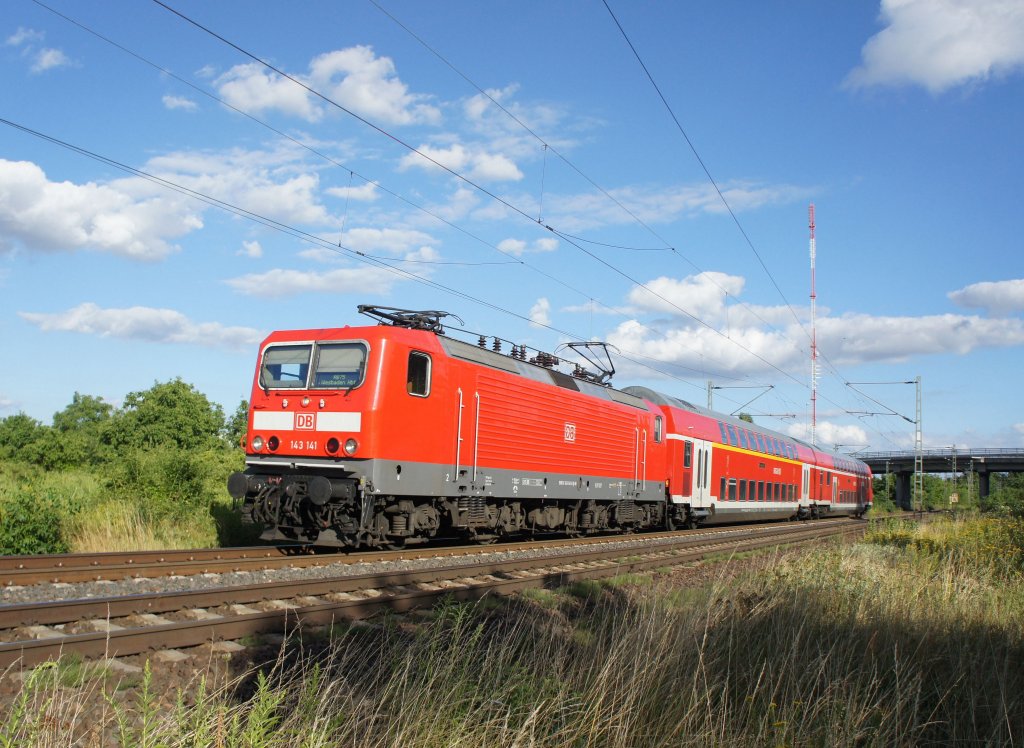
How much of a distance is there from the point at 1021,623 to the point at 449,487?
28.7 ft

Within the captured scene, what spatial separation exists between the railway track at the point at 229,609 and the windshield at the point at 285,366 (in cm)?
327

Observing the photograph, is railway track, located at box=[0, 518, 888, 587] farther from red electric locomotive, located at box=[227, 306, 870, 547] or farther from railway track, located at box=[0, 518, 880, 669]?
railway track, located at box=[0, 518, 880, 669]

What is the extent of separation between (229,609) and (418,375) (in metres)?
6.28

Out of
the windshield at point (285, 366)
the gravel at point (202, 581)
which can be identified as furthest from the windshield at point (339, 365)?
the gravel at point (202, 581)

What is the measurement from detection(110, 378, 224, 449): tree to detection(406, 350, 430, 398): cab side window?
33.3 meters

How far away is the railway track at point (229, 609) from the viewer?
6.57 meters

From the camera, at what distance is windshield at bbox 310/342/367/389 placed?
13.5 m

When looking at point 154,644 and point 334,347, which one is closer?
point 154,644

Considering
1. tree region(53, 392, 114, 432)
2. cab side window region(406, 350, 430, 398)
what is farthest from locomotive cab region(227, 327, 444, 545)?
tree region(53, 392, 114, 432)

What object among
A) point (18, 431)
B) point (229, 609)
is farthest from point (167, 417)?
point (229, 609)

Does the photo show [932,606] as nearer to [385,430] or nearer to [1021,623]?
[1021,623]

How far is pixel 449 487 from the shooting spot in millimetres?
14828

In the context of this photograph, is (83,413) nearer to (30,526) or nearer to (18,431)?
(18,431)

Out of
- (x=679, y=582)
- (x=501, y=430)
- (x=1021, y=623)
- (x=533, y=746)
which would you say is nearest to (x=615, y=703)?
(x=533, y=746)
